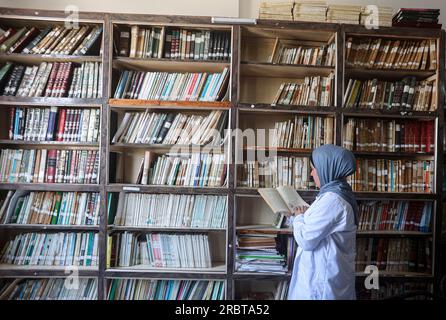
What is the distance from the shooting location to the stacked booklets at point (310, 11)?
246 centimetres

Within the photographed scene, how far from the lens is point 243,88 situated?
2.77 meters

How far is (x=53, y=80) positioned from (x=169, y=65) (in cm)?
91

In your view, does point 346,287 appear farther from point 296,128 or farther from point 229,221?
point 296,128

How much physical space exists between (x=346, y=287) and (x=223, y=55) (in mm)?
1821

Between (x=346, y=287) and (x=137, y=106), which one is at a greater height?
(x=137, y=106)

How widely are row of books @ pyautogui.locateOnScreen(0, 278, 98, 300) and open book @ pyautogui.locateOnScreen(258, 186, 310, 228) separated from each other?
1.55 meters

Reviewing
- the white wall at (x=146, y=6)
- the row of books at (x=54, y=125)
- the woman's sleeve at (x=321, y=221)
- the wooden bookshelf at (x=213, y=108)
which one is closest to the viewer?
the woman's sleeve at (x=321, y=221)

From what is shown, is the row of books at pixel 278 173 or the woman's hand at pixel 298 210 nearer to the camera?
the woman's hand at pixel 298 210

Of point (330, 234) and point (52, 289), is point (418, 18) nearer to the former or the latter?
point (330, 234)

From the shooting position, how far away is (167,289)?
99.6 inches

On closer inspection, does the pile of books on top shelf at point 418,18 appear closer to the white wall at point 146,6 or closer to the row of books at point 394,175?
the row of books at point 394,175

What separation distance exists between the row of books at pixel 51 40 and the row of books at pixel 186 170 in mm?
991

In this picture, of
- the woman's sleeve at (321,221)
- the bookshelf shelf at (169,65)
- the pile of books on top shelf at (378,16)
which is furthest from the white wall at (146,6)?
the woman's sleeve at (321,221)
